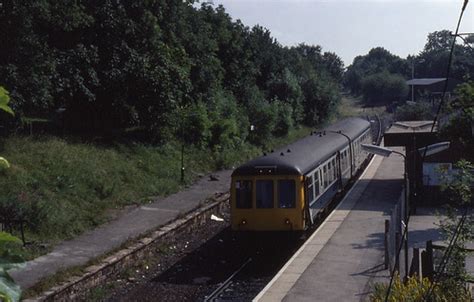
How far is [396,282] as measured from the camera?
9492mm

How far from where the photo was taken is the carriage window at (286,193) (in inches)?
649

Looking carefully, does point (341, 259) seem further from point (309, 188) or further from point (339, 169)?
point (339, 169)

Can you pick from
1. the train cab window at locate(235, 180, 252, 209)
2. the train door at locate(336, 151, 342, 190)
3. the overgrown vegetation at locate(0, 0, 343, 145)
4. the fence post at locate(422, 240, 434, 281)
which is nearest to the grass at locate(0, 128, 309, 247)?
the overgrown vegetation at locate(0, 0, 343, 145)

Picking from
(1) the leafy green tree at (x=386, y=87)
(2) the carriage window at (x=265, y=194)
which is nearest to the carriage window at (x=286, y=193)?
(2) the carriage window at (x=265, y=194)

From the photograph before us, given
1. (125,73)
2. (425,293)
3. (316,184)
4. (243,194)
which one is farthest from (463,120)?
(125,73)

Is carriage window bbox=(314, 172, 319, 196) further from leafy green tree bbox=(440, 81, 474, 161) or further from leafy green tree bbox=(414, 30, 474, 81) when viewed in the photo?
leafy green tree bbox=(414, 30, 474, 81)

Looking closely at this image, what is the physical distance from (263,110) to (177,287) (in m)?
26.2

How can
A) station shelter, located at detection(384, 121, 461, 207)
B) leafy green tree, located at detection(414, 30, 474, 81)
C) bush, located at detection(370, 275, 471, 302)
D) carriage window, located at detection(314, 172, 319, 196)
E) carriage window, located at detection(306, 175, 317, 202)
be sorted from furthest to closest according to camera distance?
leafy green tree, located at detection(414, 30, 474, 81)
station shelter, located at detection(384, 121, 461, 207)
carriage window, located at detection(314, 172, 319, 196)
carriage window, located at detection(306, 175, 317, 202)
bush, located at detection(370, 275, 471, 302)

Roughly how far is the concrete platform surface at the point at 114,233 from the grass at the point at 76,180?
39 cm

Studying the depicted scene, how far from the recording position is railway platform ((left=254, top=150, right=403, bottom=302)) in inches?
486

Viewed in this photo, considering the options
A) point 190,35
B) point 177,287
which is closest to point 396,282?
point 177,287

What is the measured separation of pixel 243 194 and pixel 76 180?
20.6 ft

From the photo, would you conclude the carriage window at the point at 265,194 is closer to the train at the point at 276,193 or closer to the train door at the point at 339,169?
the train at the point at 276,193

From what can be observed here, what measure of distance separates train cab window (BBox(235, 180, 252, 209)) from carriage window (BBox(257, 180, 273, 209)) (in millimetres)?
245
